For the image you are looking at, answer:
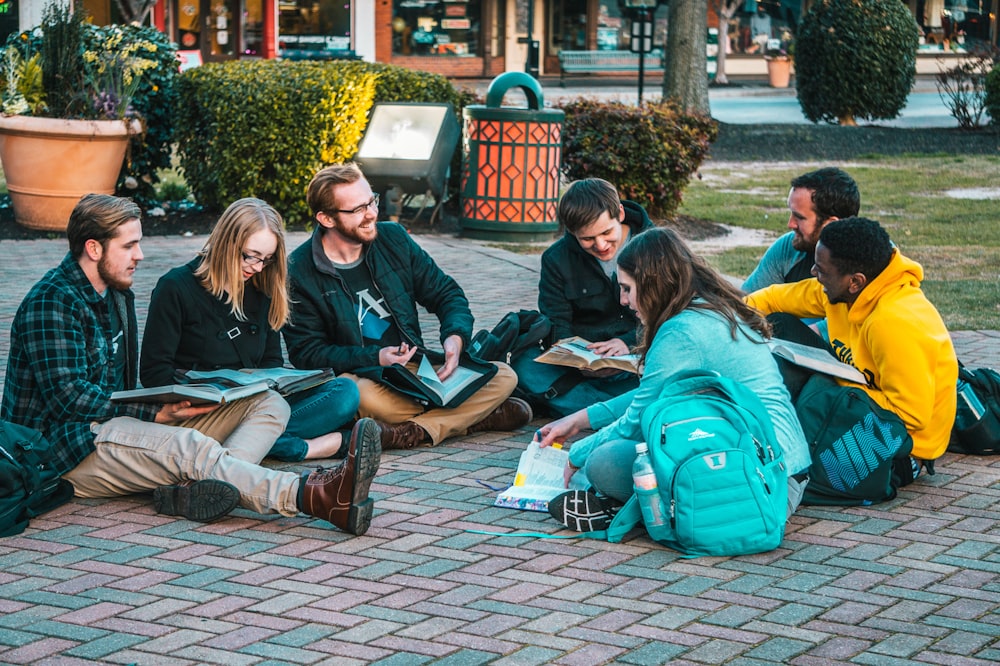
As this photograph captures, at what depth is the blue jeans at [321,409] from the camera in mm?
5453

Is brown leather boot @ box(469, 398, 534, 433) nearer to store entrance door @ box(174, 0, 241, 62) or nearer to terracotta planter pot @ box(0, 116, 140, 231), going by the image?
terracotta planter pot @ box(0, 116, 140, 231)

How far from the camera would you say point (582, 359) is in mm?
5762

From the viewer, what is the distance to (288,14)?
32.8 metres

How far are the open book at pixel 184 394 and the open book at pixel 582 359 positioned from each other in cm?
145

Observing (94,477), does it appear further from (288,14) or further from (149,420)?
(288,14)

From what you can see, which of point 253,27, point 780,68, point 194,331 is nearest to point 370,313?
point 194,331

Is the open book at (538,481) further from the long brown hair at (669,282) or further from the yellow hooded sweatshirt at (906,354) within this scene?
the yellow hooded sweatshirt at (906,354)

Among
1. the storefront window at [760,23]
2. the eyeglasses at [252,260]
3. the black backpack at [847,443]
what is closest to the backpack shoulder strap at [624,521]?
the black backpack at [847,443]

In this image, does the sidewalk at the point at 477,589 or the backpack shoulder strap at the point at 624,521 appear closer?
the sidewalk at the point at 477,589

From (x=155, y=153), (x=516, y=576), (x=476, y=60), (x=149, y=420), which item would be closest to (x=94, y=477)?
(x=149, y=420)

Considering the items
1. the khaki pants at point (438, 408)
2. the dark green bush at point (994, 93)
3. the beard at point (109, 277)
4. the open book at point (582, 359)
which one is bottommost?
the khaki pants at point (438, 408)

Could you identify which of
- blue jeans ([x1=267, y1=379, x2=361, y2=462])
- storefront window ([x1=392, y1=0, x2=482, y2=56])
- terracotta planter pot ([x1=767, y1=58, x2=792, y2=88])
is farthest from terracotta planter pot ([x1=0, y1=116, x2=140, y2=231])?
terracotta planter pot ([x1=767, y1=58, x2=792, y2=88])

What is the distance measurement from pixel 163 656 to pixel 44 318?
1.52 meters

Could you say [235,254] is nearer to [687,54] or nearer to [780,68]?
[687,54]
